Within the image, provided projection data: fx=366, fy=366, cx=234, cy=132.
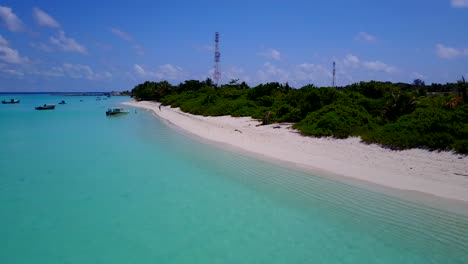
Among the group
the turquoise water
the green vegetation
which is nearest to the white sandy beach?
the green vegetation

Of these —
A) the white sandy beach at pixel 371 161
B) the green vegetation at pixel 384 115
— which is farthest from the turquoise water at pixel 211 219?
the green vegetation at pixel 384 115

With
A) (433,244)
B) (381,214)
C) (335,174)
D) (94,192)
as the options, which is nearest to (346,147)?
(335,174)

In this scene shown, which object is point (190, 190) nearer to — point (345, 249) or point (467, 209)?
point (345, 249)

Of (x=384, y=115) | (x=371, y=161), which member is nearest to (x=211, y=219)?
(x=371, y=161)

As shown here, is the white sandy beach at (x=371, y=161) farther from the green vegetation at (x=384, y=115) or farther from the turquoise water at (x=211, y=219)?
the turquoise water at (x=211, y=219)

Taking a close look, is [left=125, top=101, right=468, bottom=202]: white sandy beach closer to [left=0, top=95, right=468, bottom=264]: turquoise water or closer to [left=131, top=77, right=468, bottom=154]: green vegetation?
[left=131, top=77, right=468, bottom=154]: green vegetation
